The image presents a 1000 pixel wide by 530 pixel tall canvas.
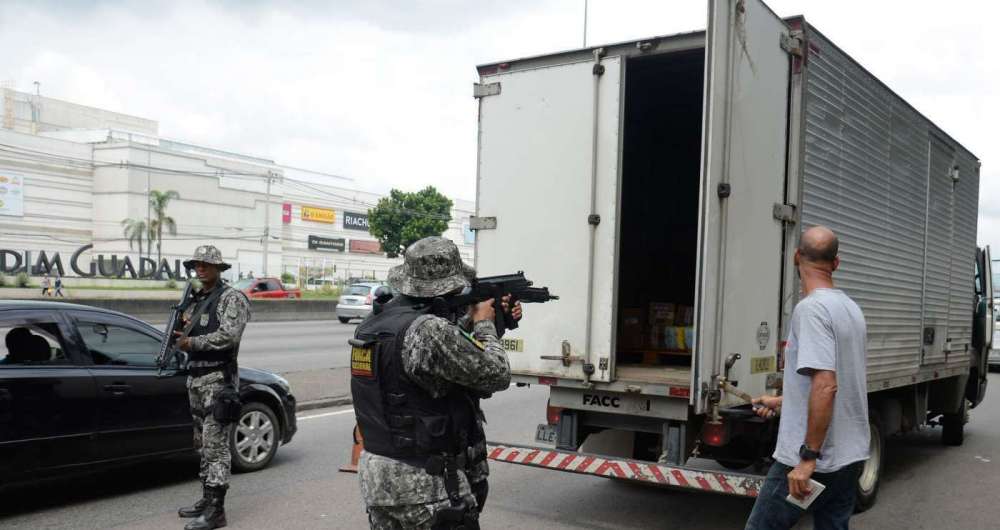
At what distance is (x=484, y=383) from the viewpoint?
309cm

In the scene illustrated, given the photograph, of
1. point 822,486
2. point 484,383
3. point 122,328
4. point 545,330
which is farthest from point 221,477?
point 822,486

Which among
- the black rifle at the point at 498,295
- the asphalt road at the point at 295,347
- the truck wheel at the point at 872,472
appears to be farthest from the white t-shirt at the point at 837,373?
the asphalt road at the point at 295,347

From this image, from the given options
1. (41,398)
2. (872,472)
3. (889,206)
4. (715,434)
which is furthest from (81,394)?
(889,206)

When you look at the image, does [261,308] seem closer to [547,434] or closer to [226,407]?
[226,407]

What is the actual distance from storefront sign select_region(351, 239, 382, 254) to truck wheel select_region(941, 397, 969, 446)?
86200 millimetres

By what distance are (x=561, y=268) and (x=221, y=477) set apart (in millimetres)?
2652

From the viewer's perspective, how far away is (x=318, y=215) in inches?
3504

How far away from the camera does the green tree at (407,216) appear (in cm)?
6825

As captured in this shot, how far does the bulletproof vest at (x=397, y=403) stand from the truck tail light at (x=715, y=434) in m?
2.40

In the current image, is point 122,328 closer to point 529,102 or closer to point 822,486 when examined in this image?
point 529,102

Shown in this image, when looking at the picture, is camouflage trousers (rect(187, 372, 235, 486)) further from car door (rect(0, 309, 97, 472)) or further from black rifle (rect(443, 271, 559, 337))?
black rifle (rect(443, 271, 559, 337))

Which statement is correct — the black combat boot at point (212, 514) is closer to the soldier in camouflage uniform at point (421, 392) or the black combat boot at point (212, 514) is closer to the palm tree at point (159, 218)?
the soldier in camouflage uniform at point (421, 392)

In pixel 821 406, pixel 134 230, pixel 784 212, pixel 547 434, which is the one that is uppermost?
pixel 134 230

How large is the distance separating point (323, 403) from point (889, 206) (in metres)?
7.07
